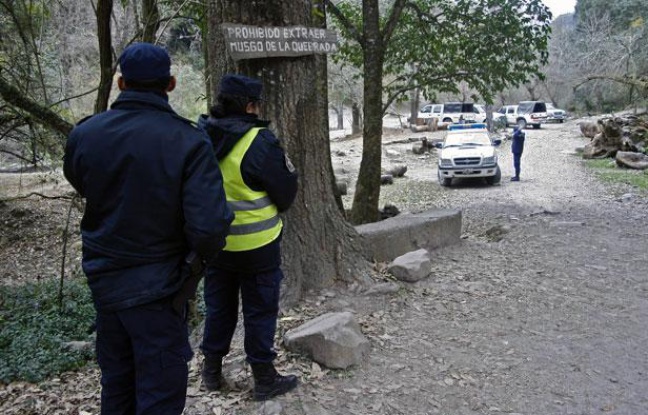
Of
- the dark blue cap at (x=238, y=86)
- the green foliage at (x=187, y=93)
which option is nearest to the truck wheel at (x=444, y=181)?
the green foliage at (x=187, y=93)

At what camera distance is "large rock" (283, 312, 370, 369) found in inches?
152

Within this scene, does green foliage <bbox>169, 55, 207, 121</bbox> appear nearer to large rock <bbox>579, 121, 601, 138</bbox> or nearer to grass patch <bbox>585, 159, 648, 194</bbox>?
grass patch <bbox>585, 159, 648, 194</bbox>

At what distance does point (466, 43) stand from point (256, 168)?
867cm

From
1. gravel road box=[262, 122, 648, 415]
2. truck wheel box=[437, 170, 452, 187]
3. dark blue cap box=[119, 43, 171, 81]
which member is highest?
dark blue cap box=[119, 43, 171, 81]

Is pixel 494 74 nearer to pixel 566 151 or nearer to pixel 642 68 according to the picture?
pixel 566 151

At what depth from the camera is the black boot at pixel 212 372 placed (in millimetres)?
3559

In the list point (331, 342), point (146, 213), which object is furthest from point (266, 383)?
point (146, 213)

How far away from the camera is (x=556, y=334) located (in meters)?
4.64

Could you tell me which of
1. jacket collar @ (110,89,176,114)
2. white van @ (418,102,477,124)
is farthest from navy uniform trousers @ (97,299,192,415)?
white van @ (418,102,477,124)

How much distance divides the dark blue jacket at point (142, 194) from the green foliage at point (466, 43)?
28.7 ft

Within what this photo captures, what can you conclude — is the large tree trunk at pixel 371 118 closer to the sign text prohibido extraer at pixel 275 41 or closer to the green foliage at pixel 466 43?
the green foliage at pixel 466 43

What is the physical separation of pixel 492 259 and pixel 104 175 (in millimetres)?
5023

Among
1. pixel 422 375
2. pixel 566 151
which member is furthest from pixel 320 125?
pixel 566 151

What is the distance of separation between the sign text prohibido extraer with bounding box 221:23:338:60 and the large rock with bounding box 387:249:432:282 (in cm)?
214
